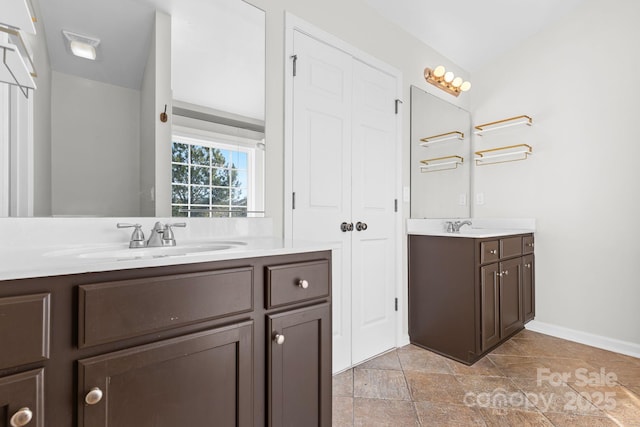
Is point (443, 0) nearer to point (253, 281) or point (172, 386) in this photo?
point (253, 281)

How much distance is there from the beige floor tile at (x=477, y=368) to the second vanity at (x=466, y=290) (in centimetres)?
4

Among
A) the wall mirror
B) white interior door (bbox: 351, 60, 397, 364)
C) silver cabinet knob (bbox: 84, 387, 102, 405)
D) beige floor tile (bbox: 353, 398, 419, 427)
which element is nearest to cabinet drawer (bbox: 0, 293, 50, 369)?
silver cabinet knob (bbox: 84, 387, 102, 405)

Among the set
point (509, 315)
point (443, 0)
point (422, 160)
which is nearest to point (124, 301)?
point (422, 160)

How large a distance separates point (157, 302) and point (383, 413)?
1.32 meters

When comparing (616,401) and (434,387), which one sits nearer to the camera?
(616,401)

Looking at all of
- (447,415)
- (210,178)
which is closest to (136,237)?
(210,178)

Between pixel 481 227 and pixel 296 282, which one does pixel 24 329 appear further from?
pixel 481 227

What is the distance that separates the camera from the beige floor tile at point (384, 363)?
2102 mm

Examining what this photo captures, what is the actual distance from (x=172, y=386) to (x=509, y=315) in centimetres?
247

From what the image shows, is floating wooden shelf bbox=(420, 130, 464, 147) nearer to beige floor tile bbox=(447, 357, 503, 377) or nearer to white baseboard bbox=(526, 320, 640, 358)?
beige floor tile bbox=(447, 357, 503, 377)

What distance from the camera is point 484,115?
10.4 ft

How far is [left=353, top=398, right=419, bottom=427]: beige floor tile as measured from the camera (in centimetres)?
153

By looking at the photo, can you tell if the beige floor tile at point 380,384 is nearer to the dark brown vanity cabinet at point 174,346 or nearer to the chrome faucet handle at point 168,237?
the dark brown vanity cabinet at point 174,346

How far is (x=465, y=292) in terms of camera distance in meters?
2.16
